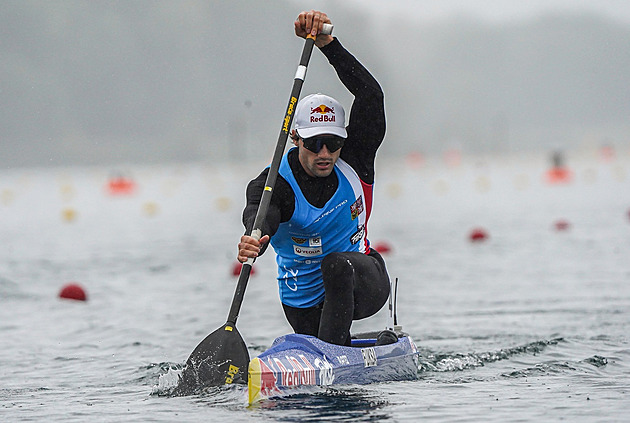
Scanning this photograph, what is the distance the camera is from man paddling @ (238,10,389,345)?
6711mm

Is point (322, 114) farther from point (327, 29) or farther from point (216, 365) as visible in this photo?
point (216, 365)

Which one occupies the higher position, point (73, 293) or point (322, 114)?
→ point (322, 114)

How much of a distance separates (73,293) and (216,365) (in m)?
6.65

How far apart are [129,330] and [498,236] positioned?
1088 cm

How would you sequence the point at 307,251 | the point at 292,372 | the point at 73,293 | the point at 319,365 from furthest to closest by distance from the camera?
the point at 73,293 → the point at 307,251 → the point at 319,365 → the point at 292,372

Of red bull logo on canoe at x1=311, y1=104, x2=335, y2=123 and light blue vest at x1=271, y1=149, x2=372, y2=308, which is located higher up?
red bull logo on canoe at x1=311, y1=104, x2=335, y2=123

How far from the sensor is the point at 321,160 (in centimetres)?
674

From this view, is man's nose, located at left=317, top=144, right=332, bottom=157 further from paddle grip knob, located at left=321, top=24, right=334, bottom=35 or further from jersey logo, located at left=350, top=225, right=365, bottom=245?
paddle grip knob, located at left=321, top=24, right=334, bottom=35

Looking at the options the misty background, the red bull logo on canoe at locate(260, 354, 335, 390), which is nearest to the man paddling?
the red bull logo on canoe at locate(260, 354, 335, 390)

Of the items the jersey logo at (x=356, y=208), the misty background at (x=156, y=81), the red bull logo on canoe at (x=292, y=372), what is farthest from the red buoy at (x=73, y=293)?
the misty background at (x=156, y=81)

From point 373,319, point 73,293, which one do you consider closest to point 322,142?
point 373,319

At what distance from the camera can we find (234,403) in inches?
245

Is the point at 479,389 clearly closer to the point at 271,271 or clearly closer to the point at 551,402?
the point at 551,402

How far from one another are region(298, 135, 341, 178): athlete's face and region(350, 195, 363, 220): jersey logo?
13.0 inches
